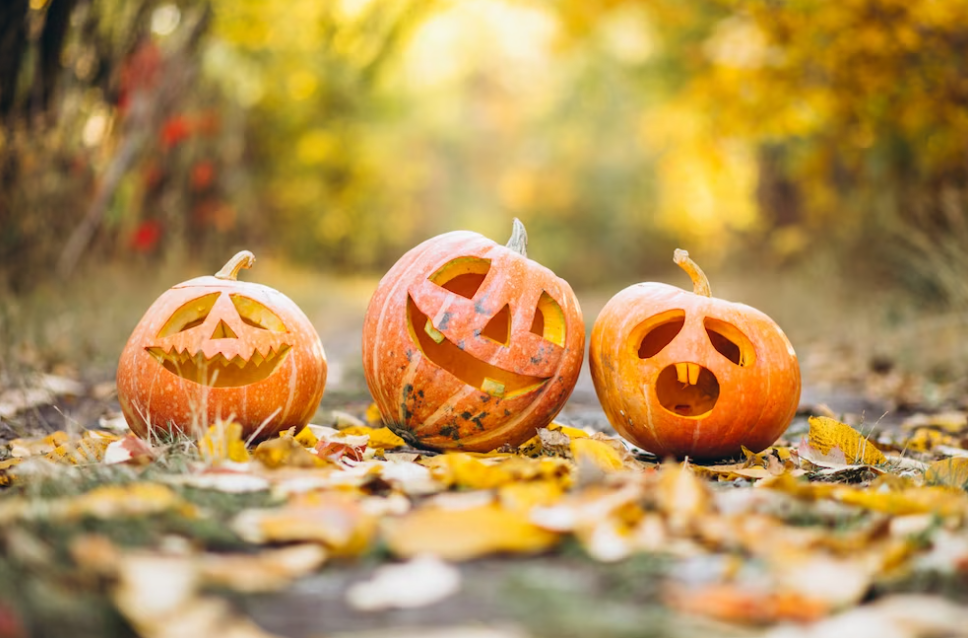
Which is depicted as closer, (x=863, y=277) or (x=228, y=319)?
(x=228, y=319)

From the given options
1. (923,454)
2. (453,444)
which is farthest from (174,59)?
(923,454)

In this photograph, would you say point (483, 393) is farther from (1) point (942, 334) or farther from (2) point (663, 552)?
(1) point (942, 334)

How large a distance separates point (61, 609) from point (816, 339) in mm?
6584

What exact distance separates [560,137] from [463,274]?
57.2 ft

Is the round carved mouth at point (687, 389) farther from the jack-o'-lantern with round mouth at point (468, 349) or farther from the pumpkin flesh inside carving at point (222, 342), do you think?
the pumpkin flesh inside carving at point (222, 342)

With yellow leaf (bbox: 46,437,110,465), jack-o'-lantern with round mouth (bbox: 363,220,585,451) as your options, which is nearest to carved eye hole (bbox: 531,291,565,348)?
jack-o'-lantern with round mouth (bbox: 363,220,585,451)

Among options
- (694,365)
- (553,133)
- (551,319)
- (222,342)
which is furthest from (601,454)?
(553,133)

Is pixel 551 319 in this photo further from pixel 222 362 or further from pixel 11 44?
pixel 11 44

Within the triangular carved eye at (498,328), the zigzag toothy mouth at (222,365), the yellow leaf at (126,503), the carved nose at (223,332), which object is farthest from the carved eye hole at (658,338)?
the yellow leaf at (126,503)

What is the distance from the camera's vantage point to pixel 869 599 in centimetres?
125

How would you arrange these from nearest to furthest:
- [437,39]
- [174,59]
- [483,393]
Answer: [483,393] < [174,59] < [437,39]

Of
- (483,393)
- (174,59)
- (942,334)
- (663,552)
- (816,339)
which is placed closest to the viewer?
(663,552)

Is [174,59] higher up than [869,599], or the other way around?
[174,59]

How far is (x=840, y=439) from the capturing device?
2.38 meters
